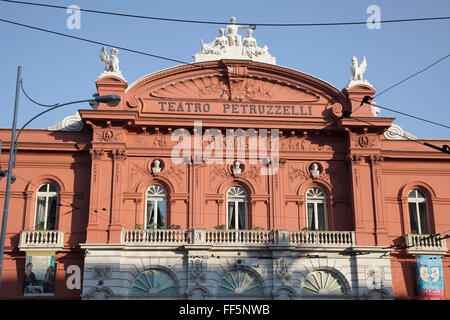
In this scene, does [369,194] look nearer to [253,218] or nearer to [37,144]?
[253,218]

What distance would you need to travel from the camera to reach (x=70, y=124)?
32.6 m

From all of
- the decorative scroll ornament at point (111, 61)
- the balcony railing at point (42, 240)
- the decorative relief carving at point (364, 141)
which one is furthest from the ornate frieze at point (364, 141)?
the balcony railing at point (42, 240)

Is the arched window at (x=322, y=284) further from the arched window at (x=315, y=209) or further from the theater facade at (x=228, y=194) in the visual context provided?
the arched window at (x=315, y=209)

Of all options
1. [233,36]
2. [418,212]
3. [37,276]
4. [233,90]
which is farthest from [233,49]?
[37,276]

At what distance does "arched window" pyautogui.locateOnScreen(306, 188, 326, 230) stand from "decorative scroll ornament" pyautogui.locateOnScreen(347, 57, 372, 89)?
615 centimetres

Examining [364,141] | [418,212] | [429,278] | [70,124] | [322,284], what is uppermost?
[70,124]

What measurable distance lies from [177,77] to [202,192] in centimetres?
652

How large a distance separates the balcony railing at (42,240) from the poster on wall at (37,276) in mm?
418

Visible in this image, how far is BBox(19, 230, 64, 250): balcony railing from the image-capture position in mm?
29328

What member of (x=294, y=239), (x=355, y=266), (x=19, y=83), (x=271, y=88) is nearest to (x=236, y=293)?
(x=294, y=239)

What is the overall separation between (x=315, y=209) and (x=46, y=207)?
13.9 meters

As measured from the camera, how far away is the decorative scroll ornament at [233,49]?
110 feet

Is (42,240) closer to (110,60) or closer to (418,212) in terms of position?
(110,60)

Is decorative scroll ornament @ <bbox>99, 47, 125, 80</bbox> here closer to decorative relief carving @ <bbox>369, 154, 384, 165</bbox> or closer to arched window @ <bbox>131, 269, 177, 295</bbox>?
arched window @ <bbox>131, 269, 177, 295</bbox>
